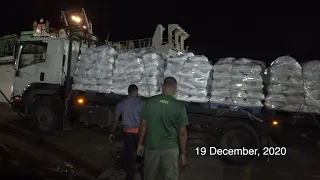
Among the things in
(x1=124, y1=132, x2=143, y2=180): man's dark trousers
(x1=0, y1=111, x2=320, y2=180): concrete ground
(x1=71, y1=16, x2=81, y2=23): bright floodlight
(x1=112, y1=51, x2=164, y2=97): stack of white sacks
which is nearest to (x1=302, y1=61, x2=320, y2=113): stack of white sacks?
(x1=0, y1=111, x2=320, y2=180): concrete ground

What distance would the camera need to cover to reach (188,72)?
6.33 metres

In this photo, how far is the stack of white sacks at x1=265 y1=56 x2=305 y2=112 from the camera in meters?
5.56

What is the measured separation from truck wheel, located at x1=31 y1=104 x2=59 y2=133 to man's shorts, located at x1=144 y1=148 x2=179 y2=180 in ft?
18.3

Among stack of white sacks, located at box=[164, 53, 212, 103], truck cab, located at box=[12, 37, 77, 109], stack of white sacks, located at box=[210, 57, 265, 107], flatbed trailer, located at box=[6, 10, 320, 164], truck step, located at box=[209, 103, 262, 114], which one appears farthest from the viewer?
truck cab, located at box=[12, 37, 77, 109]

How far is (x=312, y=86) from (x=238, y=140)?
5.97 ft

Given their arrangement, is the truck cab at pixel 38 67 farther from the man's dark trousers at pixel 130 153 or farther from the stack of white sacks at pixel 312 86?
the stack of white sacks at pixel 312 86

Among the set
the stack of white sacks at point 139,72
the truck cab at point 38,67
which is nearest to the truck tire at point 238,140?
the stack of white sacks at point 139,72

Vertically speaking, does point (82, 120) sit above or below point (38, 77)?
below

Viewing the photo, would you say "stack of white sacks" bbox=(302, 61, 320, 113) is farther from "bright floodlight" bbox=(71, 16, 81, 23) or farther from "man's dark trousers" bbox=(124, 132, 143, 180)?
"bright floodlight" bbox=(71, 16, 81, 23)

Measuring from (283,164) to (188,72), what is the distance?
2.97 m

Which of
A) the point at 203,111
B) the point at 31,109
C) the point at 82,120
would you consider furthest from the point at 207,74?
the point at 31,109

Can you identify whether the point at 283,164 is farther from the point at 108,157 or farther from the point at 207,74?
the point at 108,157

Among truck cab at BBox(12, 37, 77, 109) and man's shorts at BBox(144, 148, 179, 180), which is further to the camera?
truck cab at BBox(12, 37, 77, 109)

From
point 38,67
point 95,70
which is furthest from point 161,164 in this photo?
point 38,67
